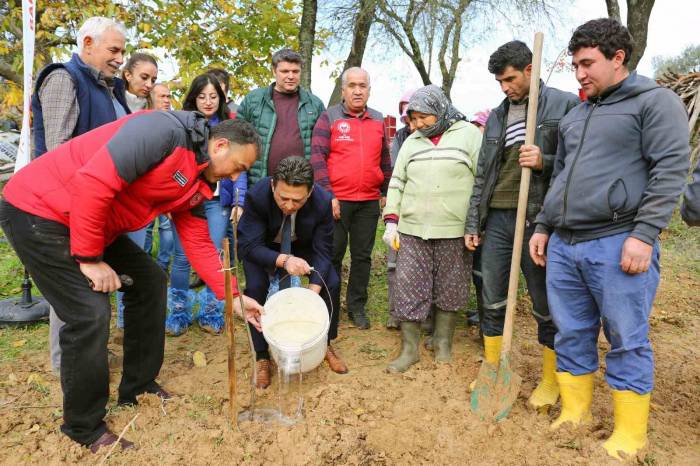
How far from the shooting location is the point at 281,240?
136 inches

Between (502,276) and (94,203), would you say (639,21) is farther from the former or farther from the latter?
(94,203)

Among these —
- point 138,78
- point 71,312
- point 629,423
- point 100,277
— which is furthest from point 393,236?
point 138,78

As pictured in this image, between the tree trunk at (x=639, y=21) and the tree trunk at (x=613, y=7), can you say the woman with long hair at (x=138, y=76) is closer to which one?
the tree trunk at (x=639, y=21)

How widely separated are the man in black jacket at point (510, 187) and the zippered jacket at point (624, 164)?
37cm

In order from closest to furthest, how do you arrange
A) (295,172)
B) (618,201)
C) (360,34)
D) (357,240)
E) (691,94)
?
(618,201), (295,172), (357,240), (691,94), (360,34)

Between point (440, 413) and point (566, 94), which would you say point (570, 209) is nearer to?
point (566, 94)

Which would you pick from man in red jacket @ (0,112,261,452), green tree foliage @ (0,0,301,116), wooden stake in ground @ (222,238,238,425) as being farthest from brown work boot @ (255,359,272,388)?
green tree foliage @ (0,0,301,116)

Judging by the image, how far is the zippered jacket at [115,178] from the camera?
214 centimetres

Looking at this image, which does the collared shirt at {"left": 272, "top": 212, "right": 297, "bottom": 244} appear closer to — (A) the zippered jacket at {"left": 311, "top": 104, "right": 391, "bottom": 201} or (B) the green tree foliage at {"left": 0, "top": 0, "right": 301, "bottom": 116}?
(A) the zippered jacket at {"left": 311, "top": 104, "right": 391, "bottom": 201}

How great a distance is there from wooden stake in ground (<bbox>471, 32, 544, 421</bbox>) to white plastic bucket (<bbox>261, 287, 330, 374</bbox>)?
0.99 metres

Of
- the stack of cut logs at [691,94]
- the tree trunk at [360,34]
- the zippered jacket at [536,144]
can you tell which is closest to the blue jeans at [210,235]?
the zippered jacket at [536,144]

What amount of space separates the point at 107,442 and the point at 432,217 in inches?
91.6

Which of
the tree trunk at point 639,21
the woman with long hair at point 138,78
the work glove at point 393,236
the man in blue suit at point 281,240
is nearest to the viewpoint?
the man in blue suit at point 281,240

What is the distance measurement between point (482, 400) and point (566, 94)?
1867mm
